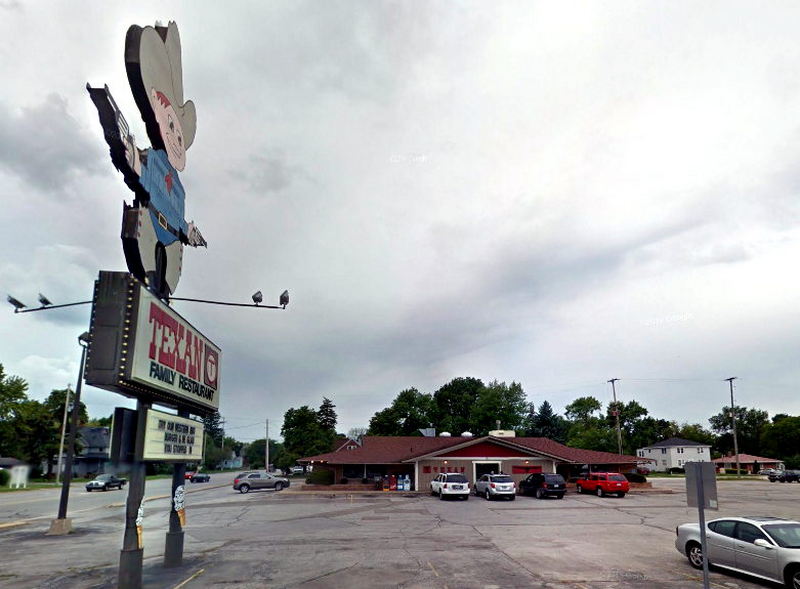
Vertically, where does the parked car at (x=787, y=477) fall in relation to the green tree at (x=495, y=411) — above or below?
below

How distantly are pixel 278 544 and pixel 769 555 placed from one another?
1328 cm

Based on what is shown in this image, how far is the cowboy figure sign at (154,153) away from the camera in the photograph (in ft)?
36.7

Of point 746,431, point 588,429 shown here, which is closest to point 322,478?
point 588,429

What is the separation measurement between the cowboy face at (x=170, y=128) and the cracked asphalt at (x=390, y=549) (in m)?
10.2

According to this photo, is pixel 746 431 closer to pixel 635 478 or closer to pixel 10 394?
pixel 635 478

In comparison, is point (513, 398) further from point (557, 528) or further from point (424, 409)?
point (557, 528)

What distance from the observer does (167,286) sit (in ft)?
44.4

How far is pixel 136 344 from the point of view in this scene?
10.3 m

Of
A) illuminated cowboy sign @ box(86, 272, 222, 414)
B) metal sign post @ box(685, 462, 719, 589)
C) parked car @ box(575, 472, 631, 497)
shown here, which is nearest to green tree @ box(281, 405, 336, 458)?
parked car @ box(575, 472, 631, 497)

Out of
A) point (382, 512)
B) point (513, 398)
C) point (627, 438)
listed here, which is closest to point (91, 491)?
point (382, 512)

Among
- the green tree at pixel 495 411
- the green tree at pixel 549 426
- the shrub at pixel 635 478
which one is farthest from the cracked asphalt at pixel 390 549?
the green tree at pixel 549 426

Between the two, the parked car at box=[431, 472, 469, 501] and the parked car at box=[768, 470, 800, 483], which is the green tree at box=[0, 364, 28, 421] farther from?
the parked car at box=[768, 470, 800, 483]

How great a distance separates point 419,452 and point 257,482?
1428 cm

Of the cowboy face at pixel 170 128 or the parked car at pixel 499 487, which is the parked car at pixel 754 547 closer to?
the cowboy face at pixel 170 128
